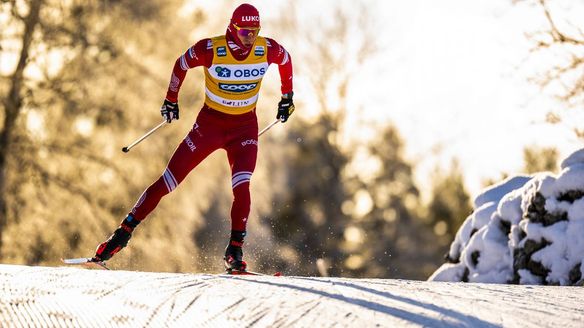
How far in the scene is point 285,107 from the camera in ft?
29.6

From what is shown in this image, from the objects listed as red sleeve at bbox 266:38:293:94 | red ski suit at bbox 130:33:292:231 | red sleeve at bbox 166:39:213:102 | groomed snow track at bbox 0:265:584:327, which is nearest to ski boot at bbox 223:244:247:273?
red ski suit at bbox 130:33:292:231

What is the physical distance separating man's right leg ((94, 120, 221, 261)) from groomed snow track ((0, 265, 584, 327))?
2.69 m

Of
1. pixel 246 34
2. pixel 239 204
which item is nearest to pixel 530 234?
pixel 239 204

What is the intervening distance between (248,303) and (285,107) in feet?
14.6

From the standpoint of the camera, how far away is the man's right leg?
8375mm

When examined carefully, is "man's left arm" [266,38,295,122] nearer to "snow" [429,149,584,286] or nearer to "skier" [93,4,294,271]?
"skier" [93,4,294,271]

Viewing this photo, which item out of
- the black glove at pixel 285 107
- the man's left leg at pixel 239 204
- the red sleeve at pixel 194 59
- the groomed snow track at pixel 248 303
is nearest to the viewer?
the groomed snow track at pixel 248 303

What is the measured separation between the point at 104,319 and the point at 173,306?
0.32m

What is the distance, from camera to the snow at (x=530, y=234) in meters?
8.99

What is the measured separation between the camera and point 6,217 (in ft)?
68.3

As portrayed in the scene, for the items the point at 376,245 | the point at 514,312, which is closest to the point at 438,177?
the point at 376,245

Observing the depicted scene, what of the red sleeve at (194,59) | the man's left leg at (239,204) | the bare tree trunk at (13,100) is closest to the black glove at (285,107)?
the man's left leg at (239,204)

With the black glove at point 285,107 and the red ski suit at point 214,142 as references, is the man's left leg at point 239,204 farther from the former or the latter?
the black glove at point 285,107

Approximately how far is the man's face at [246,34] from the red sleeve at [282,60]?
0.37m
